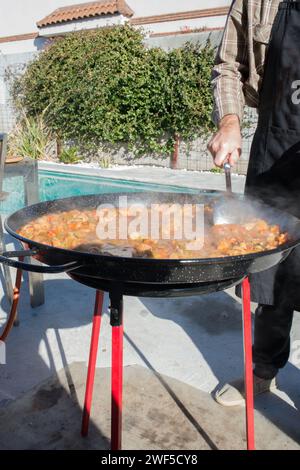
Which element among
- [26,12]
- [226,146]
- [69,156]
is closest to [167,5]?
[69,156]

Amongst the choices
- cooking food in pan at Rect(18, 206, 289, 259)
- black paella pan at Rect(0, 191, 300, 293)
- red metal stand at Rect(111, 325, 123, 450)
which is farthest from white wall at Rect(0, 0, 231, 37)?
red metal stand at Rect(111, 325, 123, 450)

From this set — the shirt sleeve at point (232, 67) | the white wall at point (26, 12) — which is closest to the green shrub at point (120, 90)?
the white wall at point (26, 12)

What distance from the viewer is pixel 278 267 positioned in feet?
6.56

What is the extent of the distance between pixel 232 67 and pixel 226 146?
1.91ft

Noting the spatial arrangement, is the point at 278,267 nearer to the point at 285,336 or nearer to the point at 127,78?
the point at 285,336

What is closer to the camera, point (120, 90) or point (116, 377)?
point (116, 377)

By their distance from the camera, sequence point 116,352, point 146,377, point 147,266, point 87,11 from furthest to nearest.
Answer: point 87,11 → point 146,377 → point 116,352 → point 147,266

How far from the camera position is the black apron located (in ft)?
6.21

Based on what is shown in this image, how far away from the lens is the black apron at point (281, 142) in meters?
1.89

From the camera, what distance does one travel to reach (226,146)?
1780mm

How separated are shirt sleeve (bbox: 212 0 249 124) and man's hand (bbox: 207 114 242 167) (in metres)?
0.21

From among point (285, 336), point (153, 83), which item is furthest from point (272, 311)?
point (153, 83)

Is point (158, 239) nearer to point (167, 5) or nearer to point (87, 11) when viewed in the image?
point (167, 5)

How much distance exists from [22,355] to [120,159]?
7.70 meters
